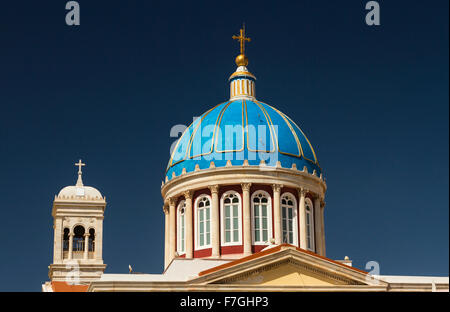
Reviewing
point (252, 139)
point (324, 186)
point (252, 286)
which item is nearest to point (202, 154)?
point (252, 139)

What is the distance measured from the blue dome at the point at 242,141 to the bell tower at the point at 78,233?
6741 millimetres

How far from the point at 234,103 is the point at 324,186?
8.01 metres

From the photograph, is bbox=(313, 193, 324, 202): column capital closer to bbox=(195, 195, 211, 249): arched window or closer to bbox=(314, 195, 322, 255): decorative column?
bbox=(314, 195, 322, 255): decorative column

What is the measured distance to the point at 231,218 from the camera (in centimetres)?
5366

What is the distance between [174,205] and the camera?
56938 mm

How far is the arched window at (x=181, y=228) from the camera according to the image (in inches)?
2205

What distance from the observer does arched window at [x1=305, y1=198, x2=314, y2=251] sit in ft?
182

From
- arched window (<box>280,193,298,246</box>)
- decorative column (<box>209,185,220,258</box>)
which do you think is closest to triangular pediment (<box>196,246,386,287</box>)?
decorative column (<box>209,185,220,258</box>)

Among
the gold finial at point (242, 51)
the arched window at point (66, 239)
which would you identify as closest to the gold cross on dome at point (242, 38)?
the gold finial at point (242, 51)

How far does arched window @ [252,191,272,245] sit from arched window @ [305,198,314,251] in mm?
3114

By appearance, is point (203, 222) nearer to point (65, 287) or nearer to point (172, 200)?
point (172, 200)

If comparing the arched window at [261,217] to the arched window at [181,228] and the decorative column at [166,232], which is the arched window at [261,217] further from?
the decorative column at [166,232]

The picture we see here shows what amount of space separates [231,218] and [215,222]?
1.07m

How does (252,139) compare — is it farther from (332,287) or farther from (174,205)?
(332,287)
